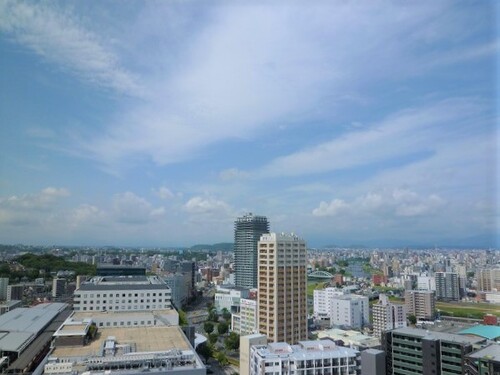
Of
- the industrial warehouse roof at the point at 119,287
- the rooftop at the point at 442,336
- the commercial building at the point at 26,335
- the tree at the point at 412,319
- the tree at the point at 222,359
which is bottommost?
the tree at the point at 412,319

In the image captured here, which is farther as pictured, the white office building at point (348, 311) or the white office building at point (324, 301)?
the white office building at point (324, 301)

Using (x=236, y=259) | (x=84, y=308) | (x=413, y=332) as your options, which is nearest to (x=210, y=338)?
(x=84, y=308)

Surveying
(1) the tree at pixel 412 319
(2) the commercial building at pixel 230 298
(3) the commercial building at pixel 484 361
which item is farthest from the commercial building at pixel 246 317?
(3) the commercial building at pixel 484 361

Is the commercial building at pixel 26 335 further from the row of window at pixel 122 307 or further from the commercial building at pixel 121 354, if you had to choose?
the commercial building at pixel 121 354

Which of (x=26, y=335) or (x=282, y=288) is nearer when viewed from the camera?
(x=26, y=335)

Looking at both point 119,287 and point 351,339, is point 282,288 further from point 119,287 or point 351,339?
point 119,287

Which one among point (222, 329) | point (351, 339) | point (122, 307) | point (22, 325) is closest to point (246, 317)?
point (222, 329)

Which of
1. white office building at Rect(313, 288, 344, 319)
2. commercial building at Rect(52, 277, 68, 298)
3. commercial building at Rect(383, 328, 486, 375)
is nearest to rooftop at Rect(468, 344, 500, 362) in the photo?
commercial building at Rect(383, 328, 486, 375)
